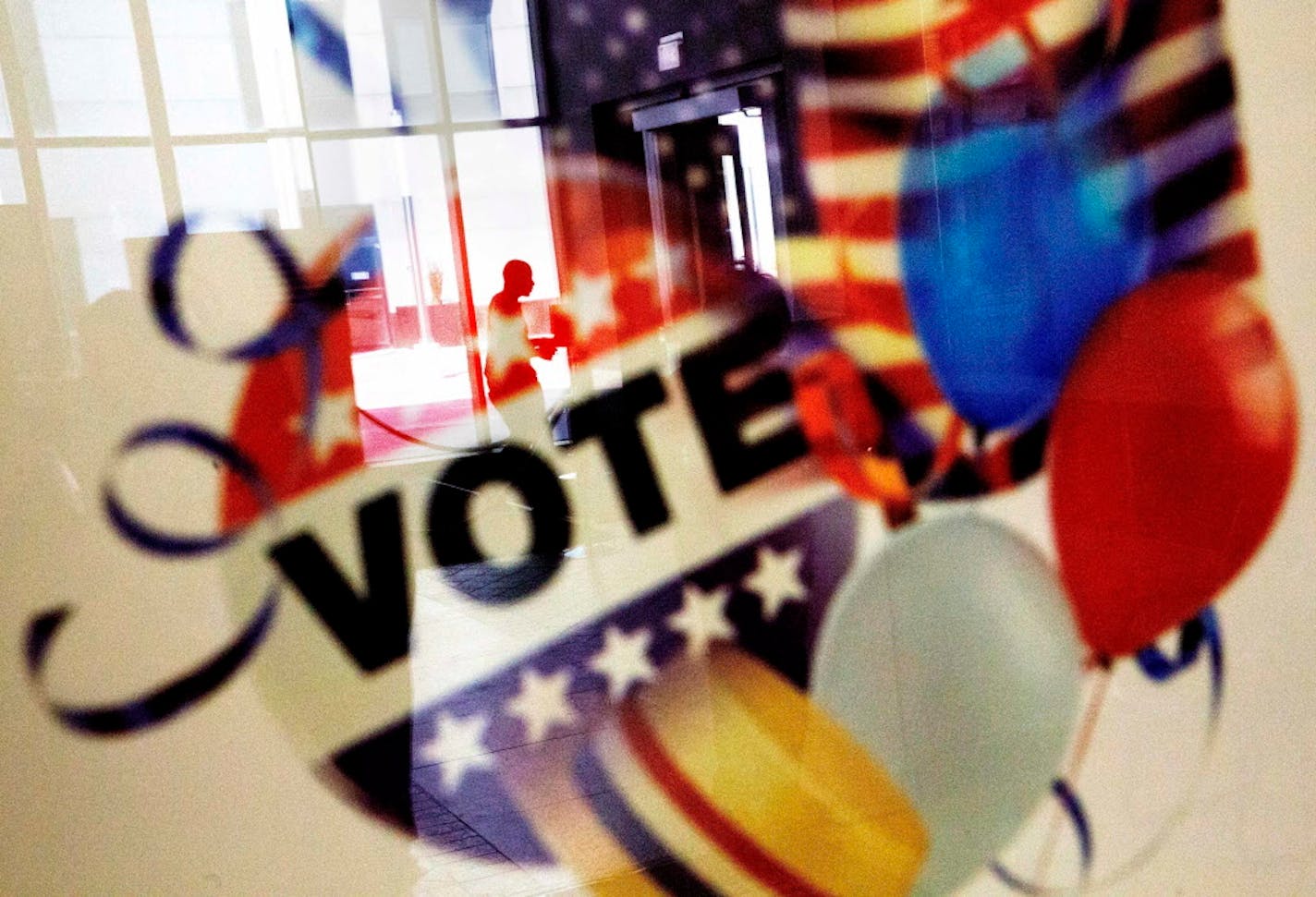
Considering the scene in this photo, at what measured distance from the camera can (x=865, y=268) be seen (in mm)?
2520

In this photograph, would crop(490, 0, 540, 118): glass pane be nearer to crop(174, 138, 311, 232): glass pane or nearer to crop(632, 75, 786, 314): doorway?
crop(632, 75, 786, 314): doorway

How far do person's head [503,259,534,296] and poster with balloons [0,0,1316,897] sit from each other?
74cm

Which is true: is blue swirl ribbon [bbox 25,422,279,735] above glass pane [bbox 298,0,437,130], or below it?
below

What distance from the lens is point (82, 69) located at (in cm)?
183

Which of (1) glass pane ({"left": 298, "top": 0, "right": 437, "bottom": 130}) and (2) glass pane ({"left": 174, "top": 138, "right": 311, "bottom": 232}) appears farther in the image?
(1) glass pane ({"left": 298, "top": 0, "right": 437, "bottom": 130})

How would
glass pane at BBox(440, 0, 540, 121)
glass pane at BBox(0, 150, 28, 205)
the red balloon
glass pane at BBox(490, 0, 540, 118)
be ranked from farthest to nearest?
glass pane at BBox(490, 0, 540, 118), glass pane at BBox(440, 0, 540, 121), the red balloon, glass pane at BBox(0, 150, 28, 205)

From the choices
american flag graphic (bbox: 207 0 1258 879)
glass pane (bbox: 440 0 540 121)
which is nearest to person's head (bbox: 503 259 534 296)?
glass pane (bbox: 440 0 540 121)

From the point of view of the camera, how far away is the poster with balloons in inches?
73.0

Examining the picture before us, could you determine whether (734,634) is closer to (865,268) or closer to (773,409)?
(773,409)

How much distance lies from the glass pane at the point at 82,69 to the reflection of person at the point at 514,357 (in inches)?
49.5

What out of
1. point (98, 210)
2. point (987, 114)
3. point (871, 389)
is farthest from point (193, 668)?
point (987, 114)

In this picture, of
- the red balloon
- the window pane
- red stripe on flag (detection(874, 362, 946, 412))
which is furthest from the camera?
the window pane

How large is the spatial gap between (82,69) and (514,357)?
2.00 m

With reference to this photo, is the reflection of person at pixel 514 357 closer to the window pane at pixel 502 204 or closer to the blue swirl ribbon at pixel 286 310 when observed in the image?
the window pane at pixel 502 204
